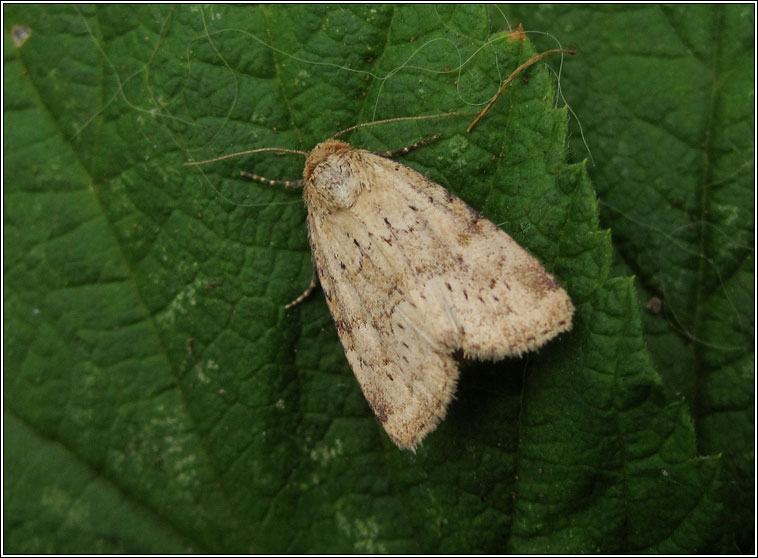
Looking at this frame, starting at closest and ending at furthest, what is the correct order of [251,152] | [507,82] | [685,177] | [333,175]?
[507,82]
[333,175]
[251,152]
[685,177]

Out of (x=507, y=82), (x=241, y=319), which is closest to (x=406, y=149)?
(x=507, y=82)

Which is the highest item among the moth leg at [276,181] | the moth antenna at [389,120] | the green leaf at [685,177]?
the moth antenna at [389,120]

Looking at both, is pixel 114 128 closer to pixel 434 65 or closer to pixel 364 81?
pixel 364 81

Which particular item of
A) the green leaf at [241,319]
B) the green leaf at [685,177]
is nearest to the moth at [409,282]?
the green leaf at [241,319]

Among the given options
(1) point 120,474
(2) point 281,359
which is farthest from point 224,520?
(2) point 281,359

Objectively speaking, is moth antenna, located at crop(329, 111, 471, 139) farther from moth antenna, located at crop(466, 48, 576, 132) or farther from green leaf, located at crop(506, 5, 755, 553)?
green leaf, located at crop(506, 5, 755, 553)

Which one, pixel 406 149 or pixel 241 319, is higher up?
pixel 406 149

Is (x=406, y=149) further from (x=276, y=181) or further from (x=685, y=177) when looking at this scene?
(x=685, y=177)

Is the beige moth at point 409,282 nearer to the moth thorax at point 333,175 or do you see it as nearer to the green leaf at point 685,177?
the moth thorax at point 333,175
